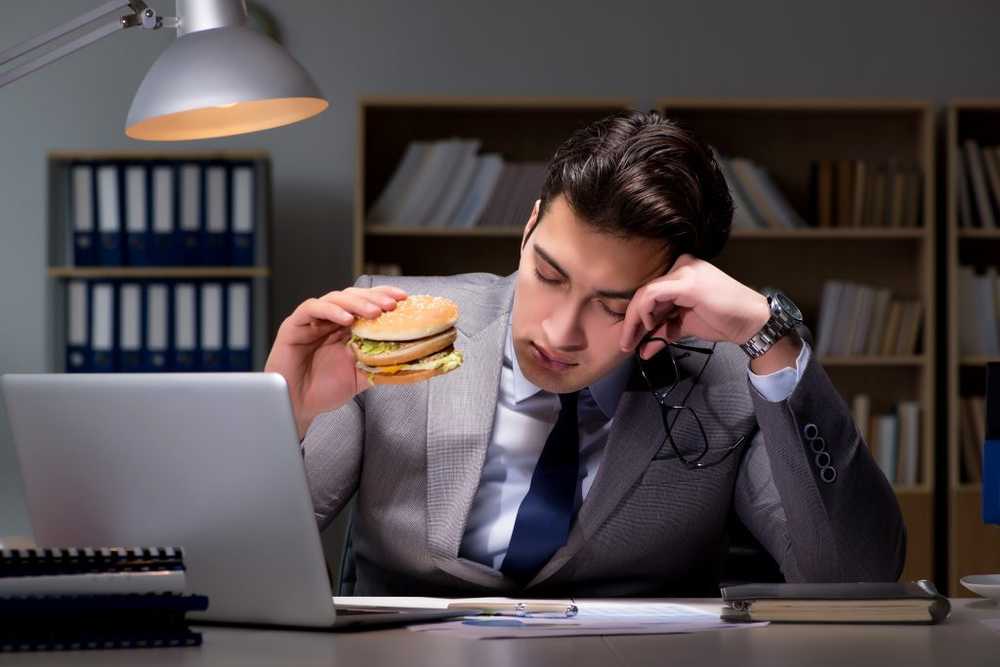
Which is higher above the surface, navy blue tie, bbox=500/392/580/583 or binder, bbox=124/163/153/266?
binder, bbox=124/163/153/266

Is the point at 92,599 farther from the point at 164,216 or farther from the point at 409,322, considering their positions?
the point at 164,216

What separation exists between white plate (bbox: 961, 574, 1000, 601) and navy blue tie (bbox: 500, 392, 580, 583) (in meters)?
0.50

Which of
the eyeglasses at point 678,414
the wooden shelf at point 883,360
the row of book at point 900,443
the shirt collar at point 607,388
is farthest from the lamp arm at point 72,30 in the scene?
the row of book at point 900,443

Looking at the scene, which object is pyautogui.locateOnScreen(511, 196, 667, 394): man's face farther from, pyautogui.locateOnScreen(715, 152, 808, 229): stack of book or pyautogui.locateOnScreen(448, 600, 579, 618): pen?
pyautogui.locateOnScreen(715, 152, 808, 229): stack of book

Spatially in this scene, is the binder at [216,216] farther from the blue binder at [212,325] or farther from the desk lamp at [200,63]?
the desk lamp at [200,63]

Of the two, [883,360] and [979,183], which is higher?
[979,183]

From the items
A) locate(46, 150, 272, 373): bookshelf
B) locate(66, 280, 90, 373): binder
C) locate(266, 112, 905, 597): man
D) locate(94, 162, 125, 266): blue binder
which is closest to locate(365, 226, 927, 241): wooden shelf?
locate(46, 150, 272, 373): bookshelf

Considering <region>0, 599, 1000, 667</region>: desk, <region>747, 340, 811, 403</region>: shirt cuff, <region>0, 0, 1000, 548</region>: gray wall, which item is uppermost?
<region>0, 0, 1000, 548</region>: gray wall

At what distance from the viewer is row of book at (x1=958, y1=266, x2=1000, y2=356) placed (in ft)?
13.6

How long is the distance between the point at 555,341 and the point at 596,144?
0.93 ft

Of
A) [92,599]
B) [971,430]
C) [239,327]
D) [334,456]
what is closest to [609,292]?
[334,456]

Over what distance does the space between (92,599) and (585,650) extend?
Answer: 44 cm

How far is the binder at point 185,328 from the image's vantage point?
3.96 m

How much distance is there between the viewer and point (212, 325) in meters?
3.97
